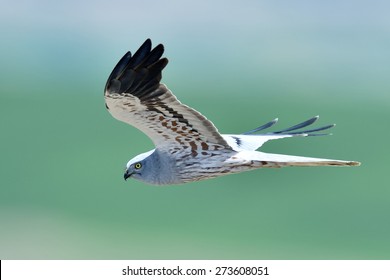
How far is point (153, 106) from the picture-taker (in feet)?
20.3

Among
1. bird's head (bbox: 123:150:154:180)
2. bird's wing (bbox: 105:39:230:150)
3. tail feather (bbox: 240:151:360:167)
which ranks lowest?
tail feather (bbox: 240:151:360:167)

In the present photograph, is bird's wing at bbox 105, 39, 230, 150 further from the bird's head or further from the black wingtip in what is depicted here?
the bird's head

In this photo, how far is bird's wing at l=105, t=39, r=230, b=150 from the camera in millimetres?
6004

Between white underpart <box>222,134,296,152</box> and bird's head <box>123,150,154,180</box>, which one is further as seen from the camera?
white underpart <box>222,134,296,152</box>

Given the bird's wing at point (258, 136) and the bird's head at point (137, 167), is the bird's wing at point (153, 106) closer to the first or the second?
the bird's head at point (137, 167)

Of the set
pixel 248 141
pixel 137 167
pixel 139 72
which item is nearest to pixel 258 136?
pixel 248 141

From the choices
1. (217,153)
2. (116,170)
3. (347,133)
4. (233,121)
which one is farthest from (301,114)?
(217,153)

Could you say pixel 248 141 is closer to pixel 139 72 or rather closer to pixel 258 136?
pixel 258 136

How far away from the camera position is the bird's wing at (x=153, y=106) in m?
6.00

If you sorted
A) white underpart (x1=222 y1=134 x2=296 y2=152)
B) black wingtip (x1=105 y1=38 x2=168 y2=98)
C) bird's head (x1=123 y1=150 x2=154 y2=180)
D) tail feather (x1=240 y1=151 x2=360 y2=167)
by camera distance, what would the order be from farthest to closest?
white underpart (x1=222 y1=134 x2=296 y2=152) < bird's head (x1=123 y1=150 x2=154 y2=180) < tail feather (x1=240 y1=151 x2=360 y2=167) < black wingtip (x1=105 y1=38 x2=168 y2=98)

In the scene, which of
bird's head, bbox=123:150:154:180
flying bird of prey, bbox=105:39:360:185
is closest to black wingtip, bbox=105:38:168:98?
flying bird of prey, bbox=105:39:360:185

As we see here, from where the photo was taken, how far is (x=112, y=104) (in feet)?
20.4

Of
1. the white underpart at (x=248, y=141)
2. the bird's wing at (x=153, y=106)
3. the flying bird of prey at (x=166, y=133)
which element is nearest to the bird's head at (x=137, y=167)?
the flying bird of prey at (x=166, y=133)

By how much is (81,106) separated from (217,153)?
23578mm
